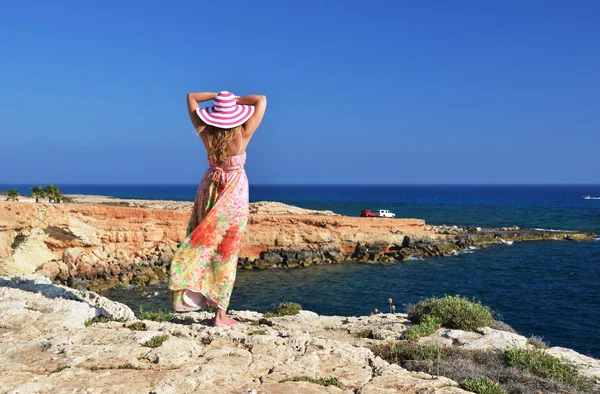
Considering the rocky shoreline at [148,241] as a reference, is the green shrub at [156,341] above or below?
above

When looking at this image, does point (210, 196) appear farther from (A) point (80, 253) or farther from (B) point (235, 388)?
(A) point (80, 253)

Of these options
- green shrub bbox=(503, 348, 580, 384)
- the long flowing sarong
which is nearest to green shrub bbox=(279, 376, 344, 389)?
the long flowing sarong

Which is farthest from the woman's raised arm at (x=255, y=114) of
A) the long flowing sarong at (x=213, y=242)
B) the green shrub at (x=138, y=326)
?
the green shrub at (x=138, y=326)

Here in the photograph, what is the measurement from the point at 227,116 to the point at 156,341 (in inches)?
106

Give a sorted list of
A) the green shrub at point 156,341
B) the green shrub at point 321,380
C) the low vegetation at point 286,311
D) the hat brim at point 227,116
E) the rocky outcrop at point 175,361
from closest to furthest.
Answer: the rocky outcrop at point 175,361
the green shrub at point 321,380
the green shrub at point 156,341
the hat brim at point 227,116
the low vegetation at point 286,311

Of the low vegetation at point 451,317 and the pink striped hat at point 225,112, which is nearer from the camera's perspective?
the pink striped hat at point 225,112

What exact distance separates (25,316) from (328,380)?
4.15 meters

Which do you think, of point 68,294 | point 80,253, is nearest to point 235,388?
point 68,294

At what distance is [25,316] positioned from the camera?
20.4 ft

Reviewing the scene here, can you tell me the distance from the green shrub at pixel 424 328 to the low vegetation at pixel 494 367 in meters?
0.43

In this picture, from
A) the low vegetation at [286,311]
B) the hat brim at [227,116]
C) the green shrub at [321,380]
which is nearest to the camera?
the green shrub at [321,380]

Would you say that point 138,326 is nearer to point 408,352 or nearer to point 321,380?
point 321,380

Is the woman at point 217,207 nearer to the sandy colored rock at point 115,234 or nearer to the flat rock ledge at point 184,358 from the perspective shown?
the flat rock ledge at point 184,358

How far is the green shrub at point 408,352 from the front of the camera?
5.68 meters
